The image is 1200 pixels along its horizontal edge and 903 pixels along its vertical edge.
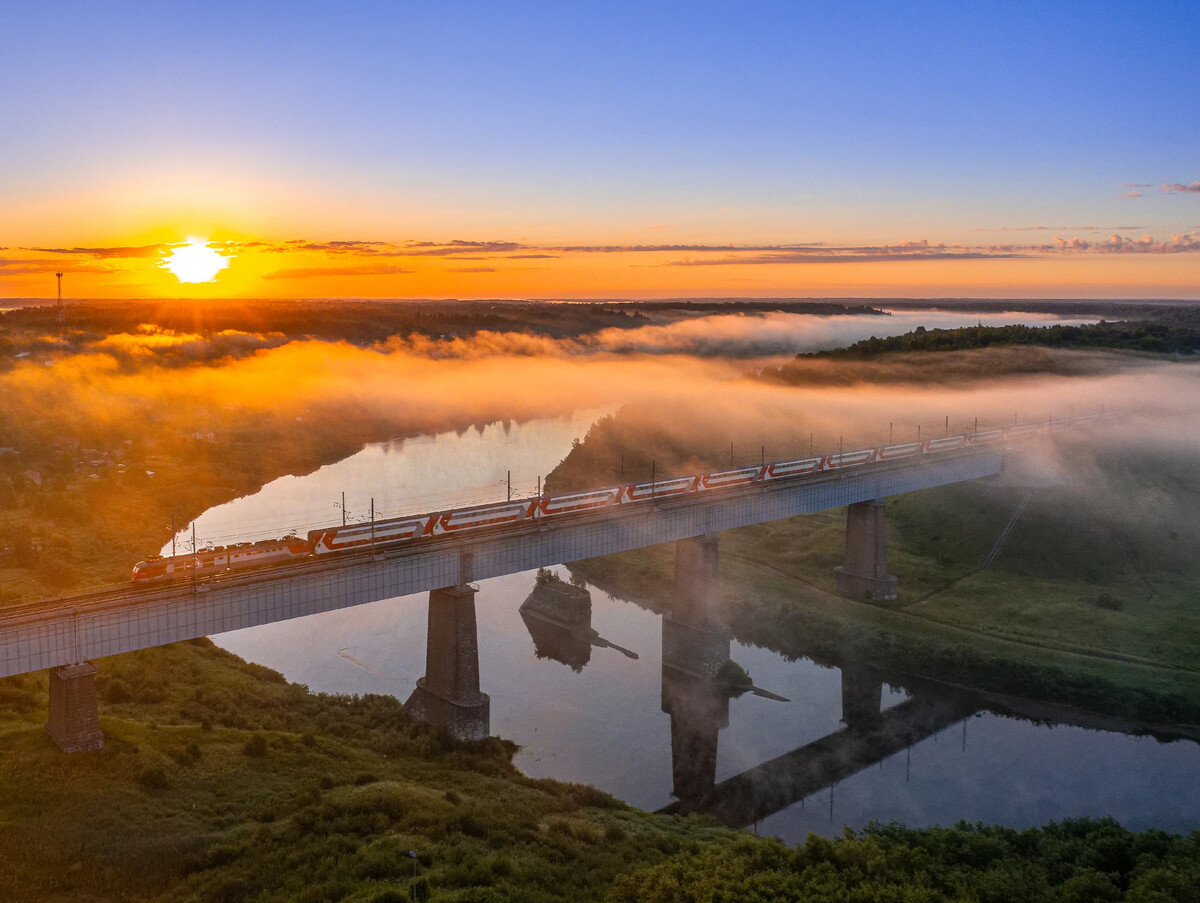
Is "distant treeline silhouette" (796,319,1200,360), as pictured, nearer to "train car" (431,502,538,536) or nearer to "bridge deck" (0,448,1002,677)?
"bridge deck" (0,448,1002,677)

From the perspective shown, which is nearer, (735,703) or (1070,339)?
(735,703)

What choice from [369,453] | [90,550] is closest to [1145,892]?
[90,550]

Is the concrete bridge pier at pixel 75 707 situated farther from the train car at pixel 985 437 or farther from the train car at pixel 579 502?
the train car at pixel 985 437

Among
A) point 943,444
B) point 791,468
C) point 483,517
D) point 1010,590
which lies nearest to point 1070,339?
point 943,444

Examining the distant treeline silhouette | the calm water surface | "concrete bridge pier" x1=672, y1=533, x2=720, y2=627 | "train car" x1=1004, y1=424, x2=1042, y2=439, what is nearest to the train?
"concrete bridge pier" x1=672, y1=533, x2=720, y2=627

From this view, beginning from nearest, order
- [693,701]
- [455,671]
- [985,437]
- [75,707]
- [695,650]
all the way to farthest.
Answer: [75,707] < [455,671] < [693,701] < [695,650] < [985,437]

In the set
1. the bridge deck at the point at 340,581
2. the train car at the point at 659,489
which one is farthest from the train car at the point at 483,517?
the train car at the point at 659,489

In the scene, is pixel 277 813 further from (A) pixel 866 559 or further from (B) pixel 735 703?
(A) pixel 866 559
